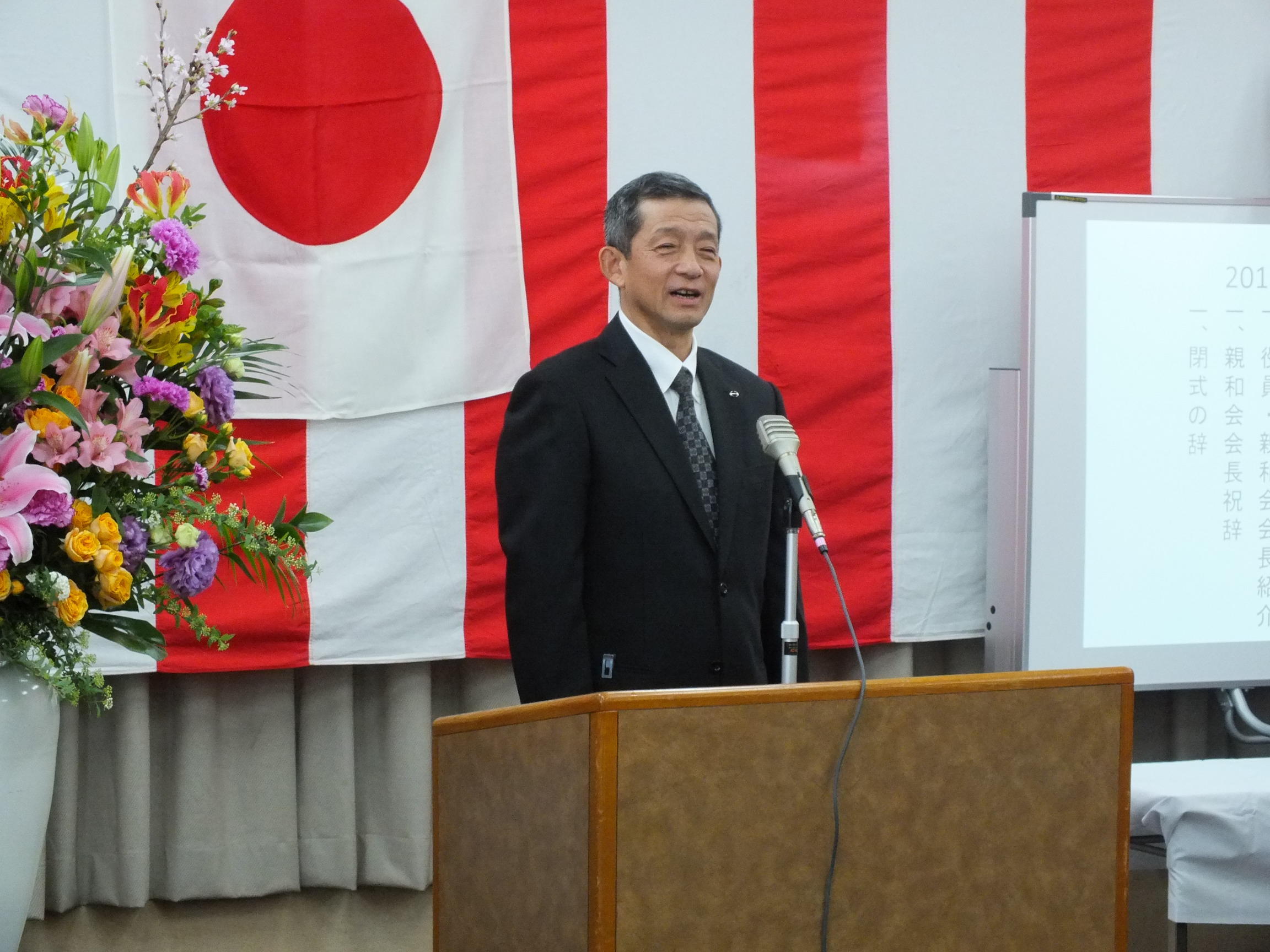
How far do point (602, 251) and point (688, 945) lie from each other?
1.23 m

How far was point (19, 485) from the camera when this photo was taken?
3.41 ft

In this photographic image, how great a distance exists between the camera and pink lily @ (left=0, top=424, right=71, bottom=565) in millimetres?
1026

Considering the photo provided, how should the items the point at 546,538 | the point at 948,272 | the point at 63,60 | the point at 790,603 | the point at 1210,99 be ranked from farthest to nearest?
1. the point at 1210,99
2. the point at 948,272
3. the point at 63,60
4. the point at 546,538
5. the point at 790,603

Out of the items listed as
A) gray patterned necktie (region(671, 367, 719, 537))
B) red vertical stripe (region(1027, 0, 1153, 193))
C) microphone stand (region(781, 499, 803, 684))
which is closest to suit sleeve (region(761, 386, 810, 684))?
gray patterned necktie (region(671, 367, 719, 537))

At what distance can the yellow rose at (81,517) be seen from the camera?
1.10 metres

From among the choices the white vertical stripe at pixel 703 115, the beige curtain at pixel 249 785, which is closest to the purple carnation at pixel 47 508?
the beige curtain at pixel 249 785

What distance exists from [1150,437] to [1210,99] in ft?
2.81

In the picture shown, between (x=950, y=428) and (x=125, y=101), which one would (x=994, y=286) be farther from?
(x=125, y=101)

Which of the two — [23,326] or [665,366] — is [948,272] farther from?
[23,326]

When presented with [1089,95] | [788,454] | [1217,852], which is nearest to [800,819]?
[788,454]

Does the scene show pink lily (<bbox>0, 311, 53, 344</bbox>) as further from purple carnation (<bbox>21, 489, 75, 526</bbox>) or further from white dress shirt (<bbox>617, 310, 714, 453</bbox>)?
white dress shirt (<bbox>617, 310, 714, 453</bbox>)

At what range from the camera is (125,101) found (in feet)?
8.11

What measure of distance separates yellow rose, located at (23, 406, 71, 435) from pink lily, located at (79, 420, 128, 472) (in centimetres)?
2

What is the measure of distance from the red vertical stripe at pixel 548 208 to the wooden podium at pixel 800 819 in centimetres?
121
